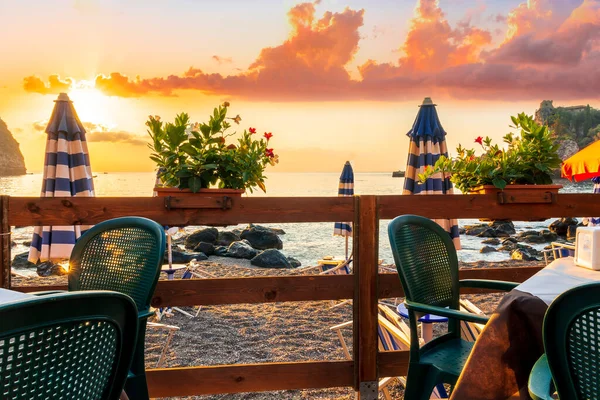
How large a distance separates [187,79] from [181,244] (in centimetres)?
791

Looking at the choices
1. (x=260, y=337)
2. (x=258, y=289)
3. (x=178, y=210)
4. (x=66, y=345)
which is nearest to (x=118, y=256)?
(x=178, y=210)

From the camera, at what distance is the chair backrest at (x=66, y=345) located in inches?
27.4

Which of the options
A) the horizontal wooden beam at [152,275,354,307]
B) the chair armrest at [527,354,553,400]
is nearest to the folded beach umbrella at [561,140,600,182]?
the horizontal wooden beam at [152,275,354,307]

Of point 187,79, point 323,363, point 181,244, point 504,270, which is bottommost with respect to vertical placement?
point 181,244

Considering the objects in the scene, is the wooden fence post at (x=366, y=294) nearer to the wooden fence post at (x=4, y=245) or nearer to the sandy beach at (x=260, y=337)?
the sandy beach at (x=260, y=337)

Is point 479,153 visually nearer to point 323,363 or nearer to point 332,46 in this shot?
point 323,363

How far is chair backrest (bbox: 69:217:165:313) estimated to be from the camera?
6.30ft

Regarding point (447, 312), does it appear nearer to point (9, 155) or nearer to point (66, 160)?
point (66, 160)

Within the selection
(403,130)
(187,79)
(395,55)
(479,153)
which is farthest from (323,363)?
(395,55)

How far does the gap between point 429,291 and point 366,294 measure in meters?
0.53

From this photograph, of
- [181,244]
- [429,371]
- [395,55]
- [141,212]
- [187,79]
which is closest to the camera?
[429,371]

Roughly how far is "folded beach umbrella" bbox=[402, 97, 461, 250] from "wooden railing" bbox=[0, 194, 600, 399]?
196cm

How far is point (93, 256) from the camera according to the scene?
78.5 inches

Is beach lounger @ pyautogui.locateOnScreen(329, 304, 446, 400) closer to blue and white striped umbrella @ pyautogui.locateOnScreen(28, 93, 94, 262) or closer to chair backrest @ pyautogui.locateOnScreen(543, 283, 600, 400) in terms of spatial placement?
chair backrest @ pyautogui.locateOnScreen(543, 283, 600, 400)
